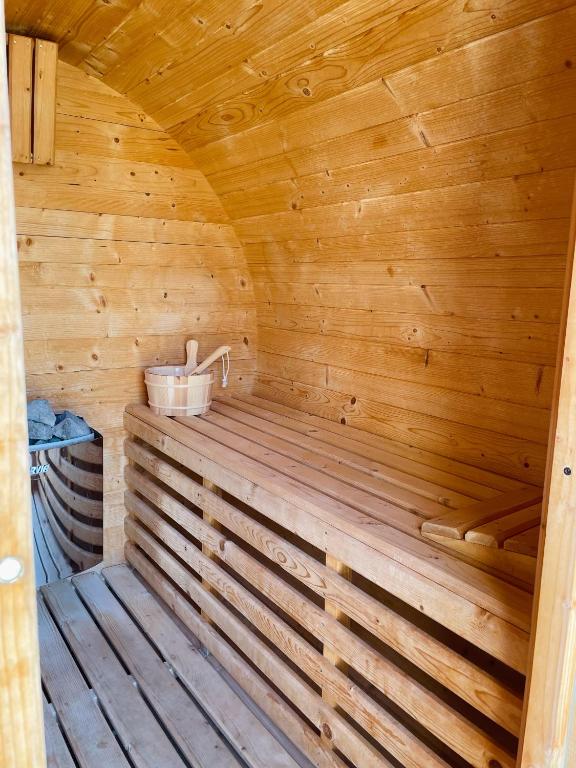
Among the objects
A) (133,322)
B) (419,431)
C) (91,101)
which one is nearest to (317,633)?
(419,431)

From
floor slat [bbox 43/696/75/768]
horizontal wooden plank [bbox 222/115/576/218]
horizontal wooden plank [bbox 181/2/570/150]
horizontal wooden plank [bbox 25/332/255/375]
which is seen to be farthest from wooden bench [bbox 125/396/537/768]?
horizontal wooden plank [bbox 181/2/570/150]

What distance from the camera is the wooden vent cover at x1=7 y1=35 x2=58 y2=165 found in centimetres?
189

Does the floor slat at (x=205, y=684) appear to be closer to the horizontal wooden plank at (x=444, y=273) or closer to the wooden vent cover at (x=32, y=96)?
the horizontal wooden plank at (x=444, y=273)

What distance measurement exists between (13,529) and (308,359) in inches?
75.7

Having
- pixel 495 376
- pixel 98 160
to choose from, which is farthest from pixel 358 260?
pixel 98 160

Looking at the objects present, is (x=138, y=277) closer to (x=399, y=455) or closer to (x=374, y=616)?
(x=399, y=455)

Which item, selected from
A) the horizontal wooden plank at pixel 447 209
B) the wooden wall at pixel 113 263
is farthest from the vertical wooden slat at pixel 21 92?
the horizontal wooden plank at pixel 447 209

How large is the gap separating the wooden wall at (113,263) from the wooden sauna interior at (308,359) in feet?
0.03

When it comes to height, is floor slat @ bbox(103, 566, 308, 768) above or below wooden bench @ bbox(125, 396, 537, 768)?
below

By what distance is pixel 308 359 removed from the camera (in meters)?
2.42

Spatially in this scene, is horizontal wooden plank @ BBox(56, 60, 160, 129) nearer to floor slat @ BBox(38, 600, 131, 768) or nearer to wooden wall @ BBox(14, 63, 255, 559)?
wooden wall @ BBox(14, 63, 255, 559)

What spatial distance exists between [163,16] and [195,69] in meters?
0.20

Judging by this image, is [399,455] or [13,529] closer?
[13,529]

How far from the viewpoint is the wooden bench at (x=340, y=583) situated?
115cm
